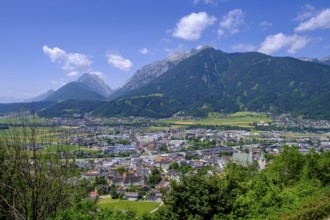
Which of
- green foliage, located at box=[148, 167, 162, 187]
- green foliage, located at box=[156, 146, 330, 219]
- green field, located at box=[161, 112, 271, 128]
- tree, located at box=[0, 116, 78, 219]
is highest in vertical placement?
tree, located at box=[0, 116, 78, 219]

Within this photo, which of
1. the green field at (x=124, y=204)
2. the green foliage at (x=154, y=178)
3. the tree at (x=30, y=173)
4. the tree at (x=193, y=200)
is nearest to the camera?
the tree at (x=30, y=173)

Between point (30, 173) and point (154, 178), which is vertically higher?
point (30, 173)

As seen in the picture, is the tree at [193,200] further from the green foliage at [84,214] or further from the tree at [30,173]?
the tree at [30,173]

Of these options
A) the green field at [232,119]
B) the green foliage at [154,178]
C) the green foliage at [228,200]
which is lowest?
the green foliage at [154,178]

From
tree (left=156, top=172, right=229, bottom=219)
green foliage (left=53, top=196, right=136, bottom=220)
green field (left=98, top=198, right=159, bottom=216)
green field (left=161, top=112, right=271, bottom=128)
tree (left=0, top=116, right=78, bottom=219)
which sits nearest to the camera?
tree (left=0, top=116, right=78, bottom=219)

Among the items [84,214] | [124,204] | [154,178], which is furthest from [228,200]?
[154,178]

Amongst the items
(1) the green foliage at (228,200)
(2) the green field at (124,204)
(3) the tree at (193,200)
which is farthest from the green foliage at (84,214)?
(2) the green field at (124,204)

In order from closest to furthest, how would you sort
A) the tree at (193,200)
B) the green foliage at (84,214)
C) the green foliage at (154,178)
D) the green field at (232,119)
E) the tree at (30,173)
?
1. the tree at (30,173)
2. the green foliage at (84,214)
3. the tree at (193,200)
4. the green foliage at (154,178)
5. the green field at (232,119)

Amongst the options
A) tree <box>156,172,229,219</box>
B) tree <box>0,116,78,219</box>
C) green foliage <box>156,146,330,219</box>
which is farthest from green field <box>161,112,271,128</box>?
tree <box>0,116,78,219</box>

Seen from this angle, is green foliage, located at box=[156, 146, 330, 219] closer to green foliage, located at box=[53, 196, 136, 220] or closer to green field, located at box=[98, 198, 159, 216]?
green foliage, located at box=[53, 196, 136, 220]

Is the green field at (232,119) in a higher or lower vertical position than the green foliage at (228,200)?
lower

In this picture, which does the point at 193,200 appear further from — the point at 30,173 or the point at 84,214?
the point at 30,173

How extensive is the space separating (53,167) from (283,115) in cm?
15449

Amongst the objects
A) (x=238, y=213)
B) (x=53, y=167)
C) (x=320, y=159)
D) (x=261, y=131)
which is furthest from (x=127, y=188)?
(x=261, y=131)
